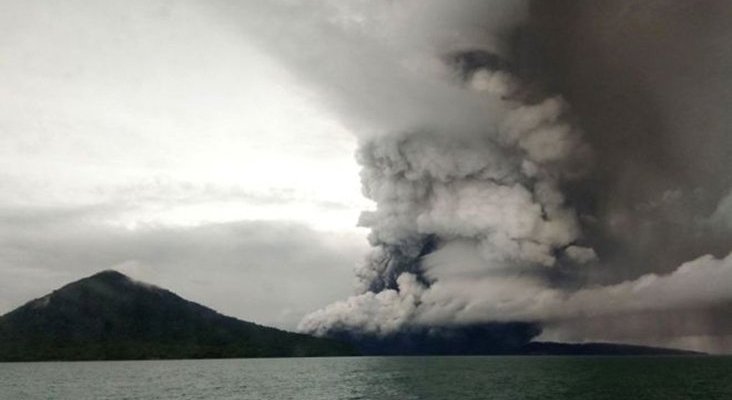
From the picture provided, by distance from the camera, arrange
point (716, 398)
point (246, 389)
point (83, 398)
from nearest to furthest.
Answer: point (716, 398) < point (83, 398) < point (246, 389)

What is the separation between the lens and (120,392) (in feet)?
462

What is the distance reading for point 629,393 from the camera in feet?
426

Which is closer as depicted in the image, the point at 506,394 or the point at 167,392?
the point at 506,394

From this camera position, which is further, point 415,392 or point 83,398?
point 415,392

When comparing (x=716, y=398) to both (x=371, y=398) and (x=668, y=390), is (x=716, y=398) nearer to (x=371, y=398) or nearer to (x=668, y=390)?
(x=668, y=390)

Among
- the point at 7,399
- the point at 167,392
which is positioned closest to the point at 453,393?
the point at 167,392

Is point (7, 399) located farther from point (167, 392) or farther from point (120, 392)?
point (167, 392)

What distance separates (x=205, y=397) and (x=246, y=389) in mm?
22667

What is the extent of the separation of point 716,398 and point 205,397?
4120 inches

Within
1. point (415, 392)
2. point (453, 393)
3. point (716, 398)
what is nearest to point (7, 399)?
point (415, 392)

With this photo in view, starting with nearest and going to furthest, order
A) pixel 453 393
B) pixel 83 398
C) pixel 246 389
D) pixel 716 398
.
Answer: pixel 716 398, pixel 83 398, pixel 453 393, pixel 246 389

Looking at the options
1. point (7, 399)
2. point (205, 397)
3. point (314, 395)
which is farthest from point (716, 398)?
point (7, 399)

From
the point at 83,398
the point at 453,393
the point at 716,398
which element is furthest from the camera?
the point at 453,393

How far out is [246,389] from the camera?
148 meters
